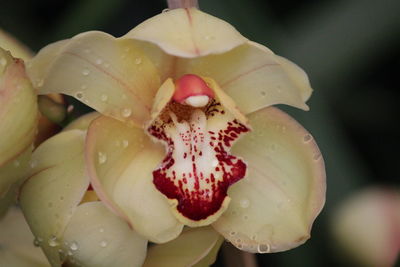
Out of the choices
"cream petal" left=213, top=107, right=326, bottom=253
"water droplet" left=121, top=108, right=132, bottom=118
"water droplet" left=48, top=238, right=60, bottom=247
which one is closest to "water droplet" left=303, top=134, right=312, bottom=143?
"cream petal" left=213, top=107, right=326, bottom=253

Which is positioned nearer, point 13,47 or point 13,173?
point 13,173

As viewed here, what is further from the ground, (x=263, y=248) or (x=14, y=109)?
(x=14, y=109)

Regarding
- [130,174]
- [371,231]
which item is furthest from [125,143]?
[371,231]

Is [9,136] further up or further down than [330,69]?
further up

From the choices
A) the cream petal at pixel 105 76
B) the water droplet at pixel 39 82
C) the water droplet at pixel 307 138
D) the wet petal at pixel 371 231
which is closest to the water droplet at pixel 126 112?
the cream petal at pixel 105 76

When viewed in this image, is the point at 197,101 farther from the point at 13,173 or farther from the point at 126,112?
the point at 13,173

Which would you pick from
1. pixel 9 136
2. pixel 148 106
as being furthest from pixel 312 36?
pixel 9 136

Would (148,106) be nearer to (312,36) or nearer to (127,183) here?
(127,183)
